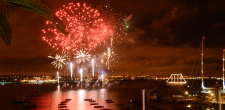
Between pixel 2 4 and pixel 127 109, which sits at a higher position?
pixel 2 4

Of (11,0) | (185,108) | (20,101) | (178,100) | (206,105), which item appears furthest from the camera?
(20,101)

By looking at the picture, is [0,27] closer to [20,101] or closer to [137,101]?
[137,101]

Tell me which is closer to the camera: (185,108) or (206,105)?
(206,105)

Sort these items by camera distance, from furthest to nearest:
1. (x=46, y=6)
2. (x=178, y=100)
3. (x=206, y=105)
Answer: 1. (x=178, y=100)
2. (x=206, y=105)
3. (x=46, y=6)

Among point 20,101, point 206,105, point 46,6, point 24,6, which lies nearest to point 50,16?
point 46,6

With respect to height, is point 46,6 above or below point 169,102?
above

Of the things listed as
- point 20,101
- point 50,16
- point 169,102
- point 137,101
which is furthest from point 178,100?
point 20,101

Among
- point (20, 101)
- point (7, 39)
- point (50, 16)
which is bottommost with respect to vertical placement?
point (20, 101)

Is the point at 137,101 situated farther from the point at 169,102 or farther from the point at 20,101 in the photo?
the point at 20,101

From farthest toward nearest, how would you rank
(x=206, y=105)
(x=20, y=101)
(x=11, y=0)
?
(x=20, y=101)
(x=206, y=105)
(x=11, y=0)
